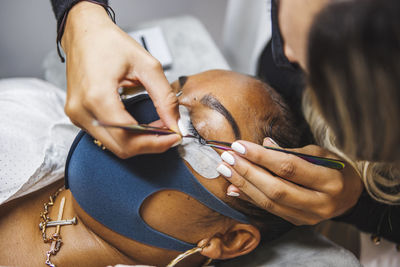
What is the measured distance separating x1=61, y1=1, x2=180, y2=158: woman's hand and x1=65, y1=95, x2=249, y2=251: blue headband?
0.26 feet

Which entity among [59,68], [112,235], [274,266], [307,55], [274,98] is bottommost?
[274,266]

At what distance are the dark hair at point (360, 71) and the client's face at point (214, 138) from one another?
227mm

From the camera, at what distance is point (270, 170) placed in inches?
25.5

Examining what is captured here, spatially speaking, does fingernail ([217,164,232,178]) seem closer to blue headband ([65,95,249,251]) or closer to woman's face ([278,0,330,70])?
blue headband ([65,95,249,251])

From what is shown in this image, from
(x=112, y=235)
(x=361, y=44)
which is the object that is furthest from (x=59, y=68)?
(x=361, y=44)

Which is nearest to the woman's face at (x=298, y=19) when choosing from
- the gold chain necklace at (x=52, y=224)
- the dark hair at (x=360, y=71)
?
the dark hair at (x=360, y=71)

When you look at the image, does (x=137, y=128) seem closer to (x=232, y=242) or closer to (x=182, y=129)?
(x=182, y=129)

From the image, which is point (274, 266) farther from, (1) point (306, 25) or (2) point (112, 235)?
(1) point (306, 25)

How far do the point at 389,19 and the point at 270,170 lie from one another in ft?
1.21

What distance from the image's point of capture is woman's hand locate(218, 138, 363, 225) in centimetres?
61

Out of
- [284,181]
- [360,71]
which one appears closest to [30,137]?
[284,181]

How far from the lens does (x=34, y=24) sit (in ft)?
4.17

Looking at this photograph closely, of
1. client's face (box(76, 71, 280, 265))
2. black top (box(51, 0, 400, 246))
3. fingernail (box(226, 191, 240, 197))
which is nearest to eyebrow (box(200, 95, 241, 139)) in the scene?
client's face (box(76, 71, 280, 265))

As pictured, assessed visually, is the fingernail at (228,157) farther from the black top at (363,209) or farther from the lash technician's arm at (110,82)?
the black top at (363,209)
